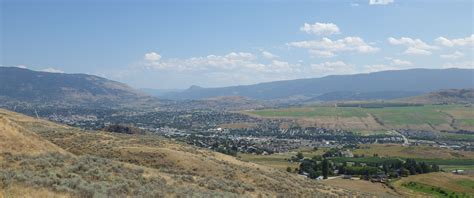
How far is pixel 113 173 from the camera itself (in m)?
34.2

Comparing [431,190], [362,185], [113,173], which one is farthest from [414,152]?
[113,173]

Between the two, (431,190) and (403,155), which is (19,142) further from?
(403,155)

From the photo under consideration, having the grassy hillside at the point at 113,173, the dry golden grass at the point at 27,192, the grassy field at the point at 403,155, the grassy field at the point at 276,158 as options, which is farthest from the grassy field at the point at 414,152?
the dry golden grass at the point at 27,192

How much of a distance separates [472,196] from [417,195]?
37.1 ft

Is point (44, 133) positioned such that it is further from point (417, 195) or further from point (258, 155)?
point (258, 155)

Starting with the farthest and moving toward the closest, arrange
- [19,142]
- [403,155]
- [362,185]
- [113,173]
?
[403,155] → [362,185] → [19,142] → [113,173]

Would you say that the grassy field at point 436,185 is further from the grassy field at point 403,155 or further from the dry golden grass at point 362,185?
the grassy field at point 403,155

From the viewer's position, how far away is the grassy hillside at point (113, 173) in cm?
2491

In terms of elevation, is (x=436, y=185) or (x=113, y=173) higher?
(x=113, y=173)

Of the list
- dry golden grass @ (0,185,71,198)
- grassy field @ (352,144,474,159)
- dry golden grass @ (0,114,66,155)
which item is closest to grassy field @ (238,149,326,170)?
grassy field @ (352,144,474,159)

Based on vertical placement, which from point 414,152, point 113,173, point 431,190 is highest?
point 113,173

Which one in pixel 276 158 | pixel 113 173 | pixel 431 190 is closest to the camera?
pixel 113 173

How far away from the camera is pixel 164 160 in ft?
161

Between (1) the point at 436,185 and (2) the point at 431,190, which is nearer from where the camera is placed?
(2) the point at 431,190
